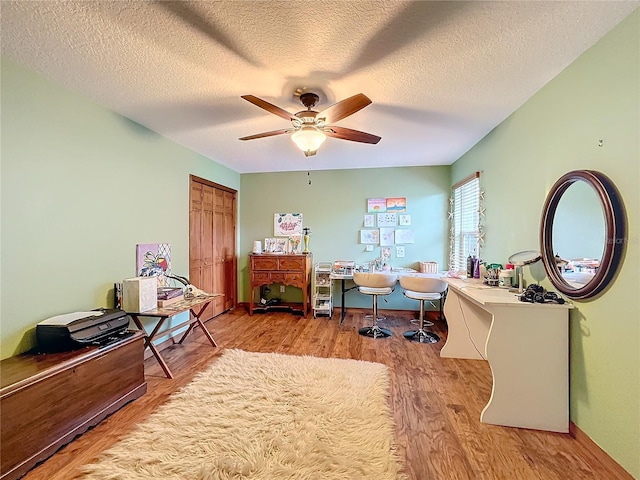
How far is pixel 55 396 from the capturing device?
1.63 metres

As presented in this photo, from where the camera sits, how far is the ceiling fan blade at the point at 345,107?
73.1 inches

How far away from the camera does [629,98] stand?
1.41 m

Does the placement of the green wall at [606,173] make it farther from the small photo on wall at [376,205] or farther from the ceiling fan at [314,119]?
the small photo on wall at [376,205]

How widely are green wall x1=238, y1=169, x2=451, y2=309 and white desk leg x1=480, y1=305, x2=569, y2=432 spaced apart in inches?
107

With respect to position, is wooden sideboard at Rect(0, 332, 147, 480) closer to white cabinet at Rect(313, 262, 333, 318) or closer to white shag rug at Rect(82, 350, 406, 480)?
white shag rug at Rect(82, 350, 406, 480)

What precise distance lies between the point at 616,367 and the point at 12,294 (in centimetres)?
360

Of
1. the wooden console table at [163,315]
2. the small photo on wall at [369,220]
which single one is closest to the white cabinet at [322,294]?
the small photo on wall at [369,220]

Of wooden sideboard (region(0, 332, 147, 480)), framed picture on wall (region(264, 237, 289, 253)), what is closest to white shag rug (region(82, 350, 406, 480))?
wooden sideboard (region(0, 332, 147, 480))

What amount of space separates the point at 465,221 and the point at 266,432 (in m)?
3.49

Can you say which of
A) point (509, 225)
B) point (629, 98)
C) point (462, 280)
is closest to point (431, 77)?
point (629, 98)

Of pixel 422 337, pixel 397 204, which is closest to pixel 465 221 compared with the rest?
pixel 397 204

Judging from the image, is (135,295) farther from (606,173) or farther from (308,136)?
(606,173)

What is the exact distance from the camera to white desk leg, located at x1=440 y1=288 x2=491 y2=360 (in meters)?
2.86

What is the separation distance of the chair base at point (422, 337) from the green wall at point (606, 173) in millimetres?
1593
